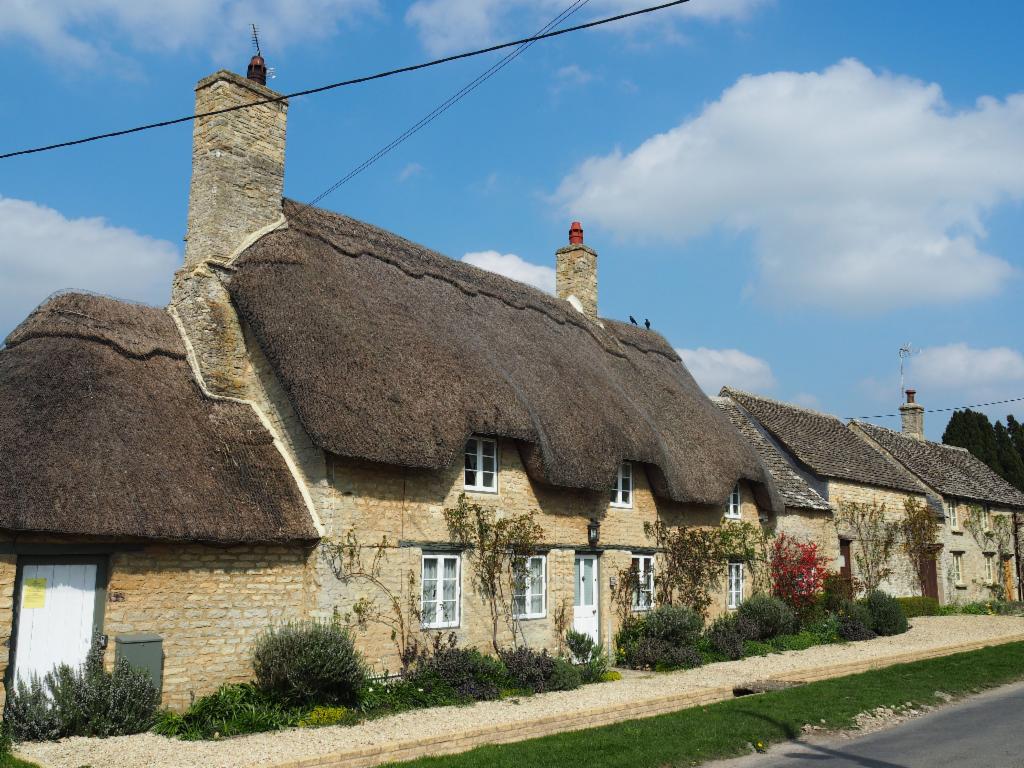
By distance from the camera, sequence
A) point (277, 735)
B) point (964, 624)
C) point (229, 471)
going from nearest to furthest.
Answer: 1. point (277, 735)
2. point (229, 471)
3. point (964, 624)

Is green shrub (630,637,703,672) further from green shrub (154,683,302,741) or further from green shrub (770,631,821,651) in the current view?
green shrub (154,683,302,741)

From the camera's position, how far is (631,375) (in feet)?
64.2

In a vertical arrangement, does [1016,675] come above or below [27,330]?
below

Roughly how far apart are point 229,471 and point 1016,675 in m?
12.8

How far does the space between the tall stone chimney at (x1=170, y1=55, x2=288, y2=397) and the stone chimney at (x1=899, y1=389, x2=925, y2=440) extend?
2806cm

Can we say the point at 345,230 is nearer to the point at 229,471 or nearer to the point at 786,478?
the point at 229,471

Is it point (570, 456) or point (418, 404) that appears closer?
point (418, 404)

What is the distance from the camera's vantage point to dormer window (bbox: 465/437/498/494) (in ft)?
45.7

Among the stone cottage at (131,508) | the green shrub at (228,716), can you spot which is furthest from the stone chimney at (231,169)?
the green shrub at (228,716)

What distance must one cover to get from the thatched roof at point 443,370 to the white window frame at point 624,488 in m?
0.49

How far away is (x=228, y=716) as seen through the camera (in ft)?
33.3

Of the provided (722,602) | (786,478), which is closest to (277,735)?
(722,602)

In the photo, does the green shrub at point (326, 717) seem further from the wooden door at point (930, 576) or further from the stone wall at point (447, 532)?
the wooden door at point (930, 576)

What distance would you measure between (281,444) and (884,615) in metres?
14.9
